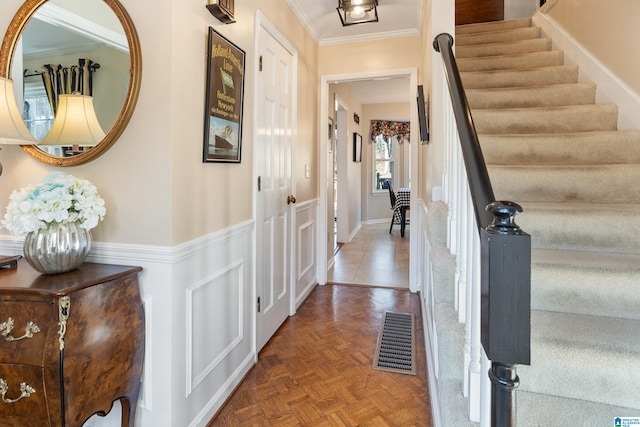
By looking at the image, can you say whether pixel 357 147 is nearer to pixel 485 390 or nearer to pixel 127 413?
pixel 127 413

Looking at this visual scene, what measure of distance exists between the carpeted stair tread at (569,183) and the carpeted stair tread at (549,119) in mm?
478

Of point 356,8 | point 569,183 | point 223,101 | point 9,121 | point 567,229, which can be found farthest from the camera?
point 356,8

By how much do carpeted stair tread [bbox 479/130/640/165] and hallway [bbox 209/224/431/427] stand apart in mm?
1388

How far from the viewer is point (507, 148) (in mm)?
2107

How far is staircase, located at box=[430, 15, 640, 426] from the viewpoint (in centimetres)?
108

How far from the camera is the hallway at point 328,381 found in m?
1.72

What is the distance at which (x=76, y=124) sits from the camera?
1.48 meters

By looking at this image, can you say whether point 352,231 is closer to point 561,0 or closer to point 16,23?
point 561,0

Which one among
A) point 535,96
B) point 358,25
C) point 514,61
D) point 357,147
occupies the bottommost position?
point 535,96

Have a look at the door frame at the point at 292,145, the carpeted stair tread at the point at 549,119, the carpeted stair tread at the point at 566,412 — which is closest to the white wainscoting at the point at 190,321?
the door frame at the point at 292,145

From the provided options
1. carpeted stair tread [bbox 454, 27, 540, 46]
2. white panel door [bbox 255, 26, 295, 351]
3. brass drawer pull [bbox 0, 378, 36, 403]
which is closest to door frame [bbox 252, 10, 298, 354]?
white panel door [bbox 255, 26, 295, 351]

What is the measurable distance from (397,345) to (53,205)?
213 centimetres

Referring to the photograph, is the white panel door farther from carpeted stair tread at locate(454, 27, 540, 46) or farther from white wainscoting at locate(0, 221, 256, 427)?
carpeted stair tread at locate(454, 27, 540, 46)

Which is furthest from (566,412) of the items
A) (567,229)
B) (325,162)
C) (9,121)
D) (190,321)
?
(325,162)
